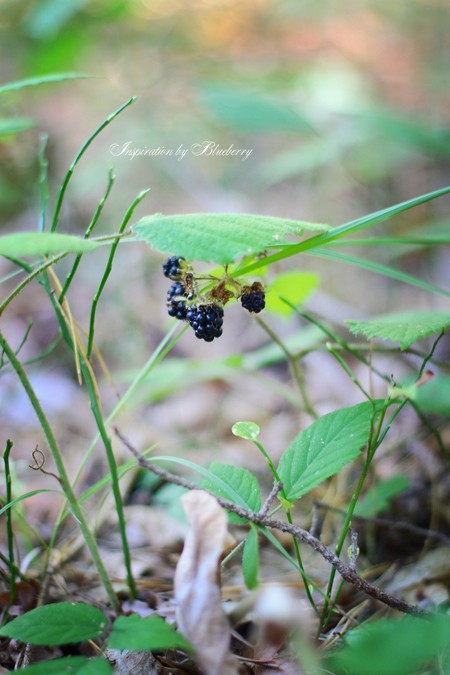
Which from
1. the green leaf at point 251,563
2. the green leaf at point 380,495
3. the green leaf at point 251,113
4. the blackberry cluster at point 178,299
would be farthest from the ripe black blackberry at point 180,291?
the green leaf at point 251,113

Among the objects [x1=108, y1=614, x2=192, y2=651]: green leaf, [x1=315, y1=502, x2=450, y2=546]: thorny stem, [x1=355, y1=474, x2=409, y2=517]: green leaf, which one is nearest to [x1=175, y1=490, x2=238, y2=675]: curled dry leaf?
[x1=108, y1=614, x2=192, y2=651]: green leaf

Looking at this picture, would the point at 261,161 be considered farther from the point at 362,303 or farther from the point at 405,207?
the point at 405,207

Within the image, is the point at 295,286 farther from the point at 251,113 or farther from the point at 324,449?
the point at 251,113

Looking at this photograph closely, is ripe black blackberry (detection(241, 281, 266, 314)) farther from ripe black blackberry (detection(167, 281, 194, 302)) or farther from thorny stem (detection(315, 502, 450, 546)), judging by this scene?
thorny stem (detection(315, 502, 450, 546))

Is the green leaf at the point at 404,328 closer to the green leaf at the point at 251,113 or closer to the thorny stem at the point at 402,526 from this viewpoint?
the thorny stem at the point at 402,526

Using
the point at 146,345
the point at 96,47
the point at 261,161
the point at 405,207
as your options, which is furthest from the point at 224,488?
the point at 96,47
